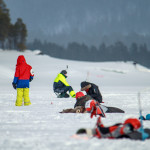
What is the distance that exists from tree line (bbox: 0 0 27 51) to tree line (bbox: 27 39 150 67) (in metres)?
76.1

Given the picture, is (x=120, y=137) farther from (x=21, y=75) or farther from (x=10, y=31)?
(x=10, y=31)

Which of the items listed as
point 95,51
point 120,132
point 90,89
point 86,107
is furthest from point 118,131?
point 95,51

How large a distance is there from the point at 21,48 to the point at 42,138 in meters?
63.5

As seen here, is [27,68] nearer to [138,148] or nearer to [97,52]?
[138,148]

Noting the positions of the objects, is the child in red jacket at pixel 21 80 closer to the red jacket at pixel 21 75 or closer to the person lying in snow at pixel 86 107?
the red jacket at pixel 21 75

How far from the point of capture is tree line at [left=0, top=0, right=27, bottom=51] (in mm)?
60503

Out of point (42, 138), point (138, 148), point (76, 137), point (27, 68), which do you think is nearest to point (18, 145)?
point (42, 138)

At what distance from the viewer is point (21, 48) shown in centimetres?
6550

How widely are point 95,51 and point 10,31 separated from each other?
90.6 m

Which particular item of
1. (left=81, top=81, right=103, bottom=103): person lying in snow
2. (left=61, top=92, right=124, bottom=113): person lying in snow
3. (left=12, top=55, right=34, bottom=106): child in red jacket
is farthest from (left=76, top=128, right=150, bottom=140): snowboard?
(left=12, top=55, right=34, bottom=106): child in red jacket

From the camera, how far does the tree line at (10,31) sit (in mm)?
60503

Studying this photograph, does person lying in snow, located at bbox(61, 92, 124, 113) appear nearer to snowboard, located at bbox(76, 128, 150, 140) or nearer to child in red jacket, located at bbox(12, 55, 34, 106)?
snowboard, located at bbox(76, 128, 150, 140)

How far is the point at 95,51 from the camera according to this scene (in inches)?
6029

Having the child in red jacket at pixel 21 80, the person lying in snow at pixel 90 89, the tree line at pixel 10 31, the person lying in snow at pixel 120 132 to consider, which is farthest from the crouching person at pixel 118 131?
the tree line at pixel 10 31
